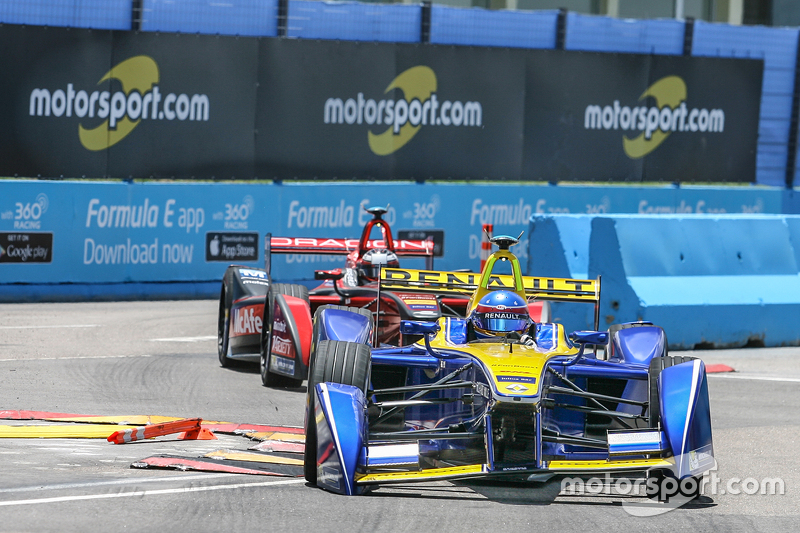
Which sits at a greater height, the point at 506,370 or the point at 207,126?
the point at 207,126

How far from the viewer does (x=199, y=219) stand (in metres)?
18.8

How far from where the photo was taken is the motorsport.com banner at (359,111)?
59.6 feet

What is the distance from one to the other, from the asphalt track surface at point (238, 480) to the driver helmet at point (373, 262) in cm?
164

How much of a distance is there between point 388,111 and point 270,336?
33.0 feet

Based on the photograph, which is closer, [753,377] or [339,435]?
[339,435]

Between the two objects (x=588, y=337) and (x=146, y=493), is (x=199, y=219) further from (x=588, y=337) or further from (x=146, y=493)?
(x=146, y=493)

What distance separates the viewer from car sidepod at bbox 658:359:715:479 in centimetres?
690

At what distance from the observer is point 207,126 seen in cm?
1927

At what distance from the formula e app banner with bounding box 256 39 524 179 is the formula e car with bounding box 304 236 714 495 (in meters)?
10.8

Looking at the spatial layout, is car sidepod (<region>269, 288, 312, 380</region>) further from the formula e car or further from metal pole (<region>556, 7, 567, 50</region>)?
metal pole (<region>556, 7, 567, 50</region>)

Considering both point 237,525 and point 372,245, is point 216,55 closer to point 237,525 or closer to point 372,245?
point 372,245

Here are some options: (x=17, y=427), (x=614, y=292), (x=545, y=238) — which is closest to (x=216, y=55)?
(x=545, y=238)

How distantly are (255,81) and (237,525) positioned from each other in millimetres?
14234

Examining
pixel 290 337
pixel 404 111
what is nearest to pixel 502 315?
pixel 290 337
